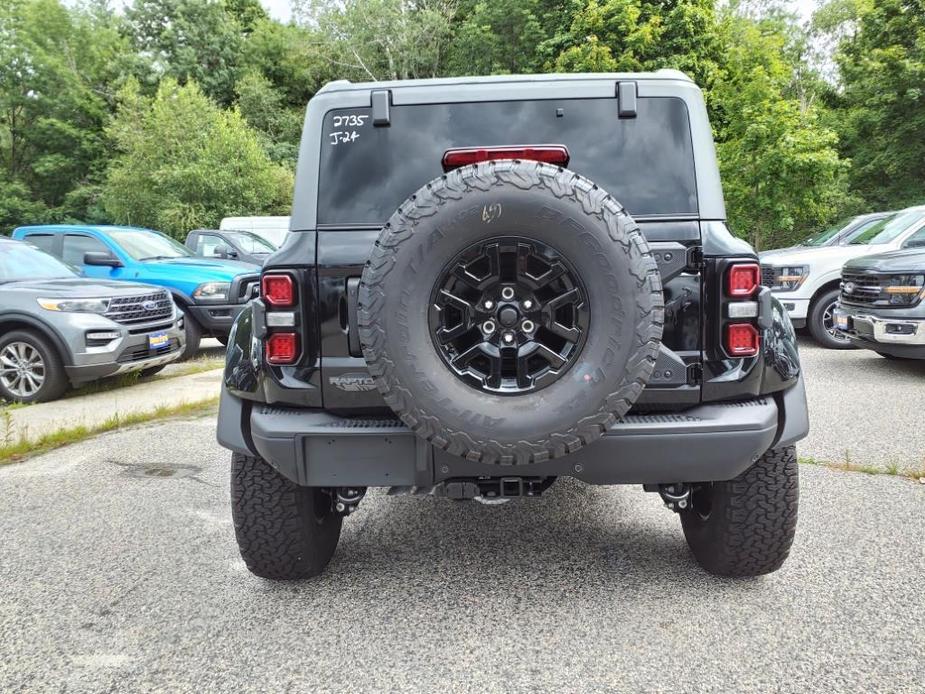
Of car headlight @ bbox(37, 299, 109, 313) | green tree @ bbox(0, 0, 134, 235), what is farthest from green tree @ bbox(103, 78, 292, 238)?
car headlight @ bbox(37, 299, 109, 313)

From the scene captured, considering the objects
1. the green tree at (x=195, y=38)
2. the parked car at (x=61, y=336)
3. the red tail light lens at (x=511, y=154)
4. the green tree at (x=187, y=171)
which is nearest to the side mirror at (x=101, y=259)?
the parked car at (x=61, y=336)

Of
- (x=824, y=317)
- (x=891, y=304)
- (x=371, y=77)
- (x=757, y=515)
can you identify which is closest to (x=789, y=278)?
(x=824, y=317)

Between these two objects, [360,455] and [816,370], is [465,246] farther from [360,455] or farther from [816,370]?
[816,370]

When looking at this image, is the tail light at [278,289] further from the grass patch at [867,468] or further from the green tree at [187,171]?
the green tree at [187,171]

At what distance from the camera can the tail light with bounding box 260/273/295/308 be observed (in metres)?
2.55

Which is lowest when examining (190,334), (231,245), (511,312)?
(190,334)

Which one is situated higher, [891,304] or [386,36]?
[386,36]

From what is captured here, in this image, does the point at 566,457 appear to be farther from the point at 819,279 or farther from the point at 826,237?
the point at 826,237

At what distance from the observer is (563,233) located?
2.19 metres

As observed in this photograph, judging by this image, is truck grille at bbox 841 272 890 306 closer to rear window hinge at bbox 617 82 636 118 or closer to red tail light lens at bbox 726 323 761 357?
red tail light lens at bbox 726 323 761 357

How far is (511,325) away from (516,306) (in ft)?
0.20

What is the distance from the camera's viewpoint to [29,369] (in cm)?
689

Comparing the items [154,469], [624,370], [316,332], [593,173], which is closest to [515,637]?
[624,370]

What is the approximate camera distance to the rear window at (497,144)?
8.63 feet
